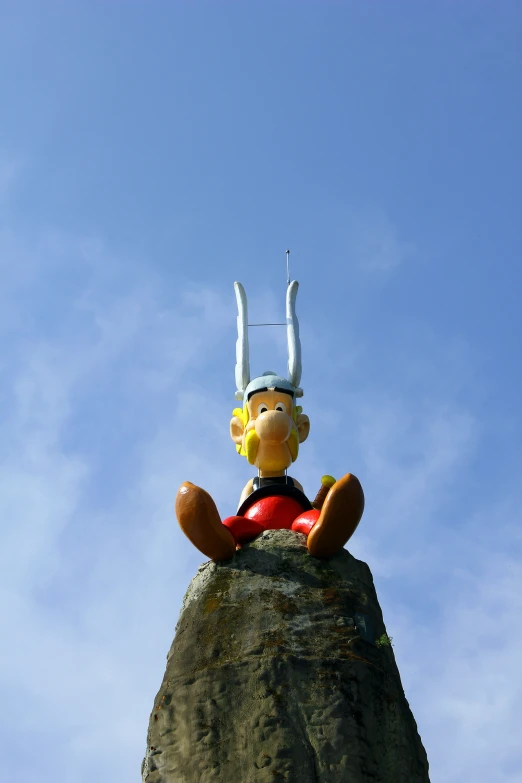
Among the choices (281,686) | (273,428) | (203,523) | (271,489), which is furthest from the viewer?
(273,428)

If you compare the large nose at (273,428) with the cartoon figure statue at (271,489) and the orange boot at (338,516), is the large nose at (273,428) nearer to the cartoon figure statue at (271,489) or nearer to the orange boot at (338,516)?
the cartoon figure statue at (271,489)

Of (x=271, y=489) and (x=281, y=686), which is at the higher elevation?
(x=271, y=489)

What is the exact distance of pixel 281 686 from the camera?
9570mm

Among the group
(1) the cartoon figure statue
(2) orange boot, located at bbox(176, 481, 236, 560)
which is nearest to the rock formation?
(2) orange boot, located at bbox(176, 481, 236, 560)

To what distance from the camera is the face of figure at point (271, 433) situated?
1379cm

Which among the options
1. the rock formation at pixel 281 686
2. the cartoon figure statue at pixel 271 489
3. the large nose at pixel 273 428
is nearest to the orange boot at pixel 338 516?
the cartoon figure statue at pixel 271 489

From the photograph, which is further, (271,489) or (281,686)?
(271,489)

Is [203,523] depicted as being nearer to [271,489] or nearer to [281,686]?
[271,489]

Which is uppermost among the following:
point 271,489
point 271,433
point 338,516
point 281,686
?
point 271,433

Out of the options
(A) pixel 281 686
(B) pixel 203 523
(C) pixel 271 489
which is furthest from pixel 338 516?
(A) pixel 281 686

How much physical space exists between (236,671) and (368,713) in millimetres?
1382

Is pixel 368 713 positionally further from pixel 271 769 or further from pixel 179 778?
pixel 179 778

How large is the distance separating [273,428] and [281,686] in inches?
189

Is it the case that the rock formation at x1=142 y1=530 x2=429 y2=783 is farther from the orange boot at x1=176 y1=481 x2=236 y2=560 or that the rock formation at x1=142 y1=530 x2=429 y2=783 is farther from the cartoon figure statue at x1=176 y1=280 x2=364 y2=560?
the cartoon figure statue at x1=176 y1=280 x2=364 y2=560
